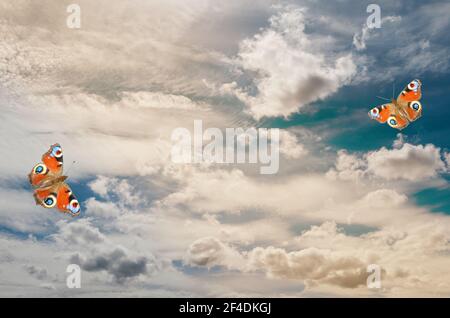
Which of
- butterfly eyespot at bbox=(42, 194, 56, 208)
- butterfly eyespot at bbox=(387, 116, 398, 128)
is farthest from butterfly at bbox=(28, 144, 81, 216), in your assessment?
butterfly eyespot at bbox=(387, 116, 398, 128)

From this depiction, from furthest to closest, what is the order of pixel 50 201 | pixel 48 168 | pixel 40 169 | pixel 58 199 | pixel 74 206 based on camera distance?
pixel 48 168, pixel 40 169, pixel 58 199, pixel 50 201, pixel 74 206

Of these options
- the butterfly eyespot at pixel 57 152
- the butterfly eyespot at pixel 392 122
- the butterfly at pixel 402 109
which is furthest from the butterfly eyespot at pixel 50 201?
the butterfly eyespot at pixel 392 122

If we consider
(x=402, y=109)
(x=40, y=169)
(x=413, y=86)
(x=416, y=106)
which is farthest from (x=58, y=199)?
(x=413, y=86)

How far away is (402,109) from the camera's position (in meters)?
32.7

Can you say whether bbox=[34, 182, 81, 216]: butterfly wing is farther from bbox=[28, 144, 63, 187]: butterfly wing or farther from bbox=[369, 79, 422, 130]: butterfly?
bbox=[369, 79, 422, 130]: butterfly

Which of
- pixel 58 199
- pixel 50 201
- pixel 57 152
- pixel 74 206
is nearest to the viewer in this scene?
pixel 74 206

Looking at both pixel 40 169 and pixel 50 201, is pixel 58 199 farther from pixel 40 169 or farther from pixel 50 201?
pixel 40 169

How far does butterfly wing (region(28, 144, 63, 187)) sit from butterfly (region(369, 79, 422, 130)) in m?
25.0

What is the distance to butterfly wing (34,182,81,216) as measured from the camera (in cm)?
2995

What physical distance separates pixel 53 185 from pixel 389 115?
2639 centimetres
